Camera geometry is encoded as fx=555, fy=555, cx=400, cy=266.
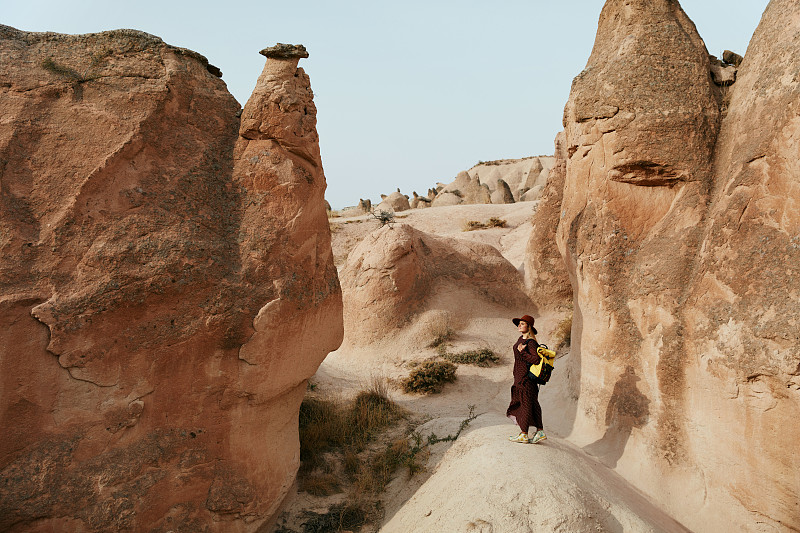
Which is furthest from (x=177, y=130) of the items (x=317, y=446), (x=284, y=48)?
(x=317, y=446)

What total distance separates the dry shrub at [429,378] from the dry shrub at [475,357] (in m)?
0.48

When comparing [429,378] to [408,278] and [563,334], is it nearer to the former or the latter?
[408,278]

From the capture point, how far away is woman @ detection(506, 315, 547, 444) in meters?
4.94

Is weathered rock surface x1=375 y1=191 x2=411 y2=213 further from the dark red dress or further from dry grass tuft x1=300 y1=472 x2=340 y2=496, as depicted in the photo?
the dark red dress

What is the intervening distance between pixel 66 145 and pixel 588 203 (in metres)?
4.97

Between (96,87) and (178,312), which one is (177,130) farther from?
(178,312)

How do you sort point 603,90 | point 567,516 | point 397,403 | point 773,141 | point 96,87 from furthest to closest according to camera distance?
point 397,403
point 603,90
point 773,141
point 96,87
point 567,516

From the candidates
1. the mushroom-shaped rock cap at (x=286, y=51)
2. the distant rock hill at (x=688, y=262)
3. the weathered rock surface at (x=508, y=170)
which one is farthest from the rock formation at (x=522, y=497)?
the weathered rock surface at (x=508, y=170)

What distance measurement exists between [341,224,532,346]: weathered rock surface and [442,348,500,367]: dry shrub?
116cm

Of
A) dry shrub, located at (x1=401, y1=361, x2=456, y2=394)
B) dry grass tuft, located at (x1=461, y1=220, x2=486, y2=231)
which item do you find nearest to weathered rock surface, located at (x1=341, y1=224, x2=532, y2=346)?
dry shrub, located at (x1=401, y1=361, x2=456, y2=394)

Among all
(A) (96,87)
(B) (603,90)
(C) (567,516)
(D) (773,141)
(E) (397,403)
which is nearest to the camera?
(C) (567,516)

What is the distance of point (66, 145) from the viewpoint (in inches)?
156

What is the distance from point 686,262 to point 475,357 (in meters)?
4.42

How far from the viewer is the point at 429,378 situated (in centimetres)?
815
